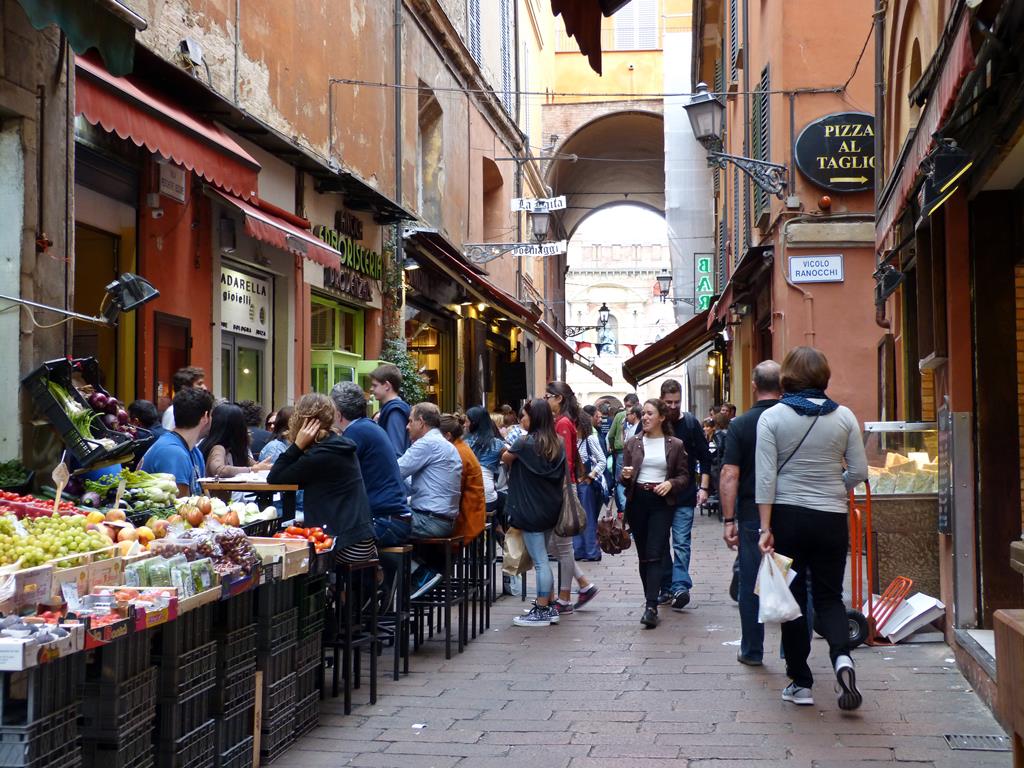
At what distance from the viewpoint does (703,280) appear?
31781 millimetres

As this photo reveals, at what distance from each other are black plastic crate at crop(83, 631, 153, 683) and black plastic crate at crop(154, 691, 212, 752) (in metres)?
0.33

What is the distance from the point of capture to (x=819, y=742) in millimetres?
5855

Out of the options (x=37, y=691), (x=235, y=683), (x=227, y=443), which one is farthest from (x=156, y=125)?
(x=37, y=691)

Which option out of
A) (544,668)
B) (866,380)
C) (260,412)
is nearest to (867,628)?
(544,668)

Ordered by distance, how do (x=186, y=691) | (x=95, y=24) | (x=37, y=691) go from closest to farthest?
(x=37, y=691) < (x=186, y=691) < (x=95, y=24)

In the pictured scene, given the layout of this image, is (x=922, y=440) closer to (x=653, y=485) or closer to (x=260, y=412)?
(x=653, y=485)

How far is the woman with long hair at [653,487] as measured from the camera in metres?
9.57

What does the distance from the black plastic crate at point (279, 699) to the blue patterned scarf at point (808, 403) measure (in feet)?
9.56

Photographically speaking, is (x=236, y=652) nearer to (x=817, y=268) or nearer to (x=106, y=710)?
(x=106, y=710)

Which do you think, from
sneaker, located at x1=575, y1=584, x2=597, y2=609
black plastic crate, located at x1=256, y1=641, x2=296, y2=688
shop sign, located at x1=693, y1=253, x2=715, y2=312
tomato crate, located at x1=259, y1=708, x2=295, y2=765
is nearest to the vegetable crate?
black plastic crate, located at x1=256, y1=641, x2=296, y2=688

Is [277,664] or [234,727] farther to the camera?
[277,664]

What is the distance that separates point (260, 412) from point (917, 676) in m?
5.76

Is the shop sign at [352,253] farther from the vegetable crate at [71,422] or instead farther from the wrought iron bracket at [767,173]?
the vegetable crate at [71,422]

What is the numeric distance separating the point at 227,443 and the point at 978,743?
564cm
